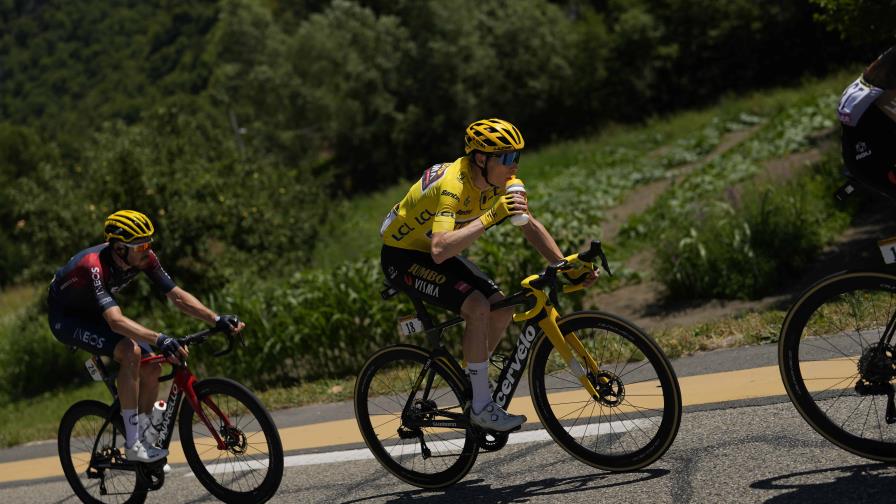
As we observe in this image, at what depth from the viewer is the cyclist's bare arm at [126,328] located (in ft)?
21.0

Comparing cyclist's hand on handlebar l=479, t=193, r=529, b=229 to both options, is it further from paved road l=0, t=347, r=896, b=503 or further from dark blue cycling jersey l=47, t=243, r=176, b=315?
dark blue cycling jersey l=47, t=243, r=176, b=315

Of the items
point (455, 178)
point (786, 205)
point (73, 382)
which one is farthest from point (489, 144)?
point (73, 382)

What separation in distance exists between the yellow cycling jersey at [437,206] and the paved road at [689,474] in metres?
1.51

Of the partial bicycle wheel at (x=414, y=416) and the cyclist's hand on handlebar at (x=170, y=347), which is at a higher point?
the cyclist's hand on handlebar at (x=170, y=347)

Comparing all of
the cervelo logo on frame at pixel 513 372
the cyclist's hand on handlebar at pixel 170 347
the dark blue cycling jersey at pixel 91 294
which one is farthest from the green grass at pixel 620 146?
the cervelo logo on frame at pixel 513 372

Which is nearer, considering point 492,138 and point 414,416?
point 492,138

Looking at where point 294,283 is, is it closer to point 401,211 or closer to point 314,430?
point 314,430

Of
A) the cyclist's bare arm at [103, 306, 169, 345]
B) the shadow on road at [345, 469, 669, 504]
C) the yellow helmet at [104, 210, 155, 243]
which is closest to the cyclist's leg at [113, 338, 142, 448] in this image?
the cyclist's bare arm at [103, 306, 169, 345]

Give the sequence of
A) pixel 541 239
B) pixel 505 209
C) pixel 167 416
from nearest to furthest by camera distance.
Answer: pixel 505 209 < pixel 541 239 < pixel 167 416

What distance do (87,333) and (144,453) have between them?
0.93 m

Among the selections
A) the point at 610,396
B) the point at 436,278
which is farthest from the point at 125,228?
the point at 610,396

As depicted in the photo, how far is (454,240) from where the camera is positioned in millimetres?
5496

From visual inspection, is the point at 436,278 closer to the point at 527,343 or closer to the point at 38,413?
the point at 527,343

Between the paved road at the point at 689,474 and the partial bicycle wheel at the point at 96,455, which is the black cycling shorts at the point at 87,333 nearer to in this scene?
the partial bicycle wheel at the point at 96,455
